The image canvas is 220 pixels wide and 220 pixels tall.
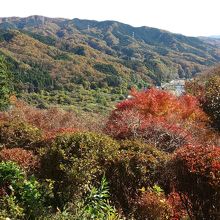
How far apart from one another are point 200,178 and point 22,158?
518 centimetres

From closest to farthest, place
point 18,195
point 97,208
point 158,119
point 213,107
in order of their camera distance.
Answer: point 97,208, point 18,195, point 158,119, point 213,107

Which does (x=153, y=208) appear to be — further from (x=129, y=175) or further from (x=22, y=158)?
(x=22, y=158)

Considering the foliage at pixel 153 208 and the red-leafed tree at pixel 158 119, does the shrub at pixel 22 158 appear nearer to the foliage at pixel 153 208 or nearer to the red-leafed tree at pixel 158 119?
the foliage at pixel 153 208

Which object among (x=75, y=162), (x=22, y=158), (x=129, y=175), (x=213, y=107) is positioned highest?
(x=75, y=162)

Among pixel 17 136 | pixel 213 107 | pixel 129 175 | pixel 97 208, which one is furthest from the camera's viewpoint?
pixel 213 107

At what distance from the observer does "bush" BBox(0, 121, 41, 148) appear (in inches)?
556

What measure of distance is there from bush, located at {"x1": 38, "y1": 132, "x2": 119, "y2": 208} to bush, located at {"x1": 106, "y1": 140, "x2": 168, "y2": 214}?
12.1 inches

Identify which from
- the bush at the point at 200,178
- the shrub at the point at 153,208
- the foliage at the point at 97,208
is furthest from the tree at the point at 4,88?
the bush at the point at 200,178

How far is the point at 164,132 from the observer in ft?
52.2

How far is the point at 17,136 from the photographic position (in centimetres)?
1439

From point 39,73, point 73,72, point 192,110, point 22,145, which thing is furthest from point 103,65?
point 22,145

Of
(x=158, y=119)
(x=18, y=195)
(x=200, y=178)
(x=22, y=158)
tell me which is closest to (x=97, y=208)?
(x=18, y=195)

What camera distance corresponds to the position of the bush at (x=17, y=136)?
14.1 metres

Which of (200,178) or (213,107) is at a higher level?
(200,178)
